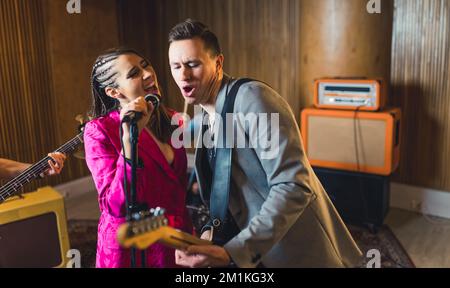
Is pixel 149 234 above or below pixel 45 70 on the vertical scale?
below

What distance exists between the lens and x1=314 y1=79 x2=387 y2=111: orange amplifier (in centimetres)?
325

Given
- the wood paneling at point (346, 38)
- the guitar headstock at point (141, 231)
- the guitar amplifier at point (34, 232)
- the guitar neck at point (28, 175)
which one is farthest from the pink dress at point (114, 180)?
the wood paneling at point (346, 38)

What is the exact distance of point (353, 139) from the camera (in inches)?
132

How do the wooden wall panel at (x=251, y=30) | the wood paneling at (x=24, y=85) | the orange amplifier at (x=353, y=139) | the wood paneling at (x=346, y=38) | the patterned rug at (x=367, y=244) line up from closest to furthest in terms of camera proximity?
1. the patterned rug at (x=367, y=244)
2. the orange amplifier at (x=353, y=139)
3. the wood paneling at (x=346, y=38)
4. the wood paneling at (x=24, y=85)
5. the wooden wall panel at (x=251, y=30)

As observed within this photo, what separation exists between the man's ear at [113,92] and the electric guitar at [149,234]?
21.1 inches

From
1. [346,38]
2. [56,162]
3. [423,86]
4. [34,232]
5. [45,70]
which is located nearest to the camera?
[56,162]

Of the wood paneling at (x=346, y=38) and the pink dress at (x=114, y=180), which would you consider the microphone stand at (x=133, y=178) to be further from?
the wood paneling at (x=346, y=38)

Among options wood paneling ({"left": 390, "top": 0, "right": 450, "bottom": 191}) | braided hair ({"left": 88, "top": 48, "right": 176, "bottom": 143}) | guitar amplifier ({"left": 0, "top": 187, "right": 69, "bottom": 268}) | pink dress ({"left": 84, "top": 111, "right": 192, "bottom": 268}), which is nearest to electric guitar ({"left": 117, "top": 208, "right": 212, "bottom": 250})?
pink dress ({"left": 84, "top": 111, "right": 192, "bottom": 268})

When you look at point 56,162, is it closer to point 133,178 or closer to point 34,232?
point 133,178

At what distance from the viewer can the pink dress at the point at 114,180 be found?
4.44 ft

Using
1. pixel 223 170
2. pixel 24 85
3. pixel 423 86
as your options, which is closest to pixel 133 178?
pixel 223 170

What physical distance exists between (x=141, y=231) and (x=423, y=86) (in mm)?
3328
